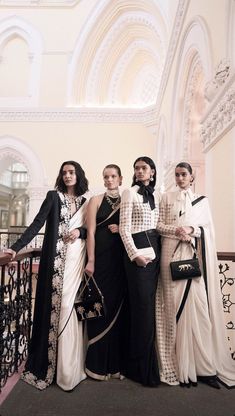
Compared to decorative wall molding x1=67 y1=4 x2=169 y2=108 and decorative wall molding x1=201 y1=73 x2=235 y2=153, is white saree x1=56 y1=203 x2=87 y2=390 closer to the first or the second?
decorative wall molding x1=201 y1=73 x2=235 y2=153

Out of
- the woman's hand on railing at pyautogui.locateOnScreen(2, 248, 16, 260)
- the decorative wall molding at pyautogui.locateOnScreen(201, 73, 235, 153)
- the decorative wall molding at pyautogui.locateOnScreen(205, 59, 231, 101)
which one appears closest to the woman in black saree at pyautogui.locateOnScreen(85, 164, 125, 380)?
the woman's hand on railing at pyautogui.locateOnScreen(2, 248, 16, 260)

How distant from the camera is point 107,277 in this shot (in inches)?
90.6

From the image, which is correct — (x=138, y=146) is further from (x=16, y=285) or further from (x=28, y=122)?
(x=16, y=285)

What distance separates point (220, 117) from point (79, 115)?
8.07 m

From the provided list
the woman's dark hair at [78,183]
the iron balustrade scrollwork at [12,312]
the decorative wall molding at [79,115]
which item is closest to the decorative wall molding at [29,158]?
the decorative wall molding at [79,115]

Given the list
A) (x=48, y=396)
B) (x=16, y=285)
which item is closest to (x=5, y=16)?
(x=16, y=285)

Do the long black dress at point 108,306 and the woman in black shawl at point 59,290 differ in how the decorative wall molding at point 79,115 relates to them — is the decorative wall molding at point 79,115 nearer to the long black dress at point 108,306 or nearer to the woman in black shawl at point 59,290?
the woman in black shawl at point 59,290

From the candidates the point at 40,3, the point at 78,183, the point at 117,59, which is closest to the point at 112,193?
the point at 78,183

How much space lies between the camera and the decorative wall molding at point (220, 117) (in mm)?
2900

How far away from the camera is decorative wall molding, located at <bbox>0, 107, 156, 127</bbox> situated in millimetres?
10516

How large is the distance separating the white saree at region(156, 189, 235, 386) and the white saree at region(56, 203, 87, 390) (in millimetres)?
595

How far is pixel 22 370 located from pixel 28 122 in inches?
375

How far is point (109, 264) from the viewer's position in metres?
2.31

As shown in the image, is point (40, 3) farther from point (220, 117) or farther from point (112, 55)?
point (220, 117)
